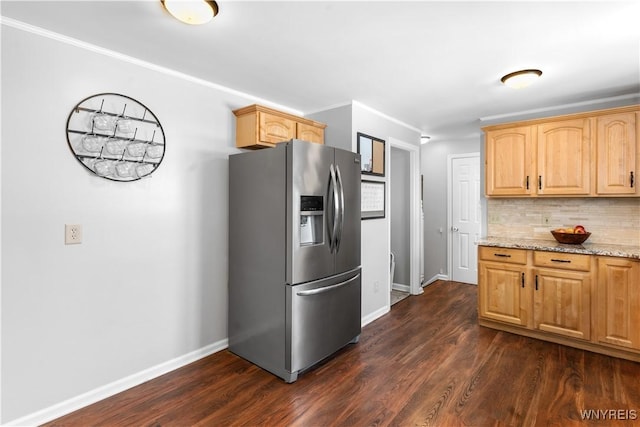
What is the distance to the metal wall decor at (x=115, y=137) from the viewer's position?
2186 millimetres

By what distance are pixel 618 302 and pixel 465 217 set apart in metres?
2.64

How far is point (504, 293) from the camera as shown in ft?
11.2

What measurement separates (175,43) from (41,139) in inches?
40.8

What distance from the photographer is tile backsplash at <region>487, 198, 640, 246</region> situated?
329 cm

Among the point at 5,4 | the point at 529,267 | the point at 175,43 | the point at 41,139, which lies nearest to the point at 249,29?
the point at 175,43

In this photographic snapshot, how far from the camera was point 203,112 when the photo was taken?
2.88 m

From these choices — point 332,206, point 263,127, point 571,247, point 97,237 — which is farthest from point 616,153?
point 97,237

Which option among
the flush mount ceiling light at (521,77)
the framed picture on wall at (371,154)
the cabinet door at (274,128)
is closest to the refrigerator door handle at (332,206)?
the cabinet door at (274,128)

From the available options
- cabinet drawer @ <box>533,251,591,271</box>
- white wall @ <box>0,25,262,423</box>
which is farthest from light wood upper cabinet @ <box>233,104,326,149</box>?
cabinet drawer @ <box>533,251,591,271</box>

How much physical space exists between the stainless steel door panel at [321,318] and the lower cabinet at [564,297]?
1.56 m

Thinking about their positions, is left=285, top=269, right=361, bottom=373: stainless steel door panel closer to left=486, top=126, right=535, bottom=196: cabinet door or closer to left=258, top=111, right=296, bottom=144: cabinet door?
left=258, top=111, right=296, bottom=144: cabinet door

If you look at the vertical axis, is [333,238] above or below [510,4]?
below

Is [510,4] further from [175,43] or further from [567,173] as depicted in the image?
[567,173]

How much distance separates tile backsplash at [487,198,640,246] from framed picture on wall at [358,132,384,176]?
5.01 ft
